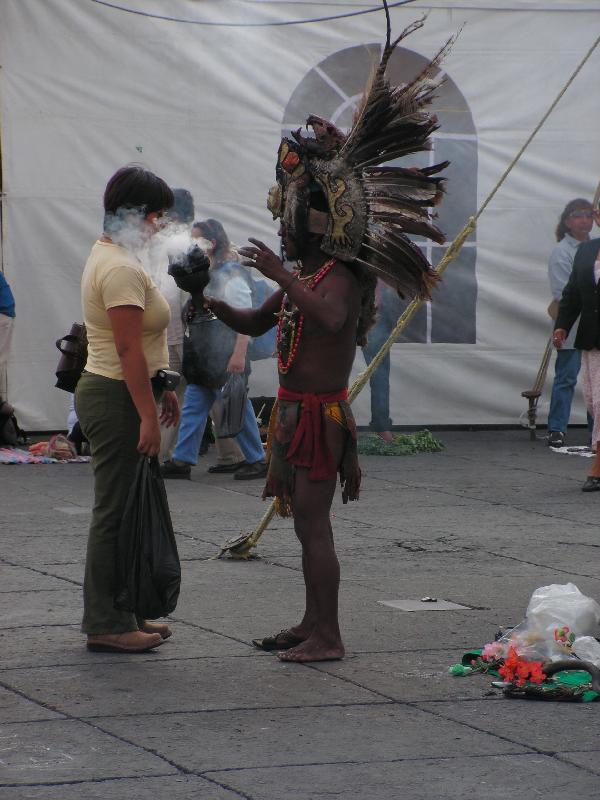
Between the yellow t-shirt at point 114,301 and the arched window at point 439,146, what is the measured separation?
24.9 feet

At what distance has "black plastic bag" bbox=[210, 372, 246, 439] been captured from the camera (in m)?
10.7

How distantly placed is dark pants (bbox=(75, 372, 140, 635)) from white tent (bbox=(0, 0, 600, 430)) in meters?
6.93

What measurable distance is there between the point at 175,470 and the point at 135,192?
5.31 metres

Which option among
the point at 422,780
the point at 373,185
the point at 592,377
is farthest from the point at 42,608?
the point at 592,377

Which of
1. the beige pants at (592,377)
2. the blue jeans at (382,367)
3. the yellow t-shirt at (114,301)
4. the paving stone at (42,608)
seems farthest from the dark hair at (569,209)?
the yellow t-shirt at (114,301)

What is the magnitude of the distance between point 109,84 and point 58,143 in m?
0.67

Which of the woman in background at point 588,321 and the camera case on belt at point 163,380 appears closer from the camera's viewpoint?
the camera case on belt at point 163,380

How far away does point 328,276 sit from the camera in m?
5.46

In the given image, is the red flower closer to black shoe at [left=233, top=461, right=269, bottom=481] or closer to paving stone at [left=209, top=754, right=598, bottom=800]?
paving stone at [left=209, top=754, right=598, bottom=800]

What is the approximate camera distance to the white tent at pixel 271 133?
12375 mm

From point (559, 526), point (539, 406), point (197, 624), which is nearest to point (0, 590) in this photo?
point (197, 624)

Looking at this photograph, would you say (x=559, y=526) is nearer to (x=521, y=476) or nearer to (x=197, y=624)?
(x=521, y=476)

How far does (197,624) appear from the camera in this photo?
6117 mm

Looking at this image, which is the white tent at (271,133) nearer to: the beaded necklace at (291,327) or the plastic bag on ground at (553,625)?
the beaded necklace at (291,327)
